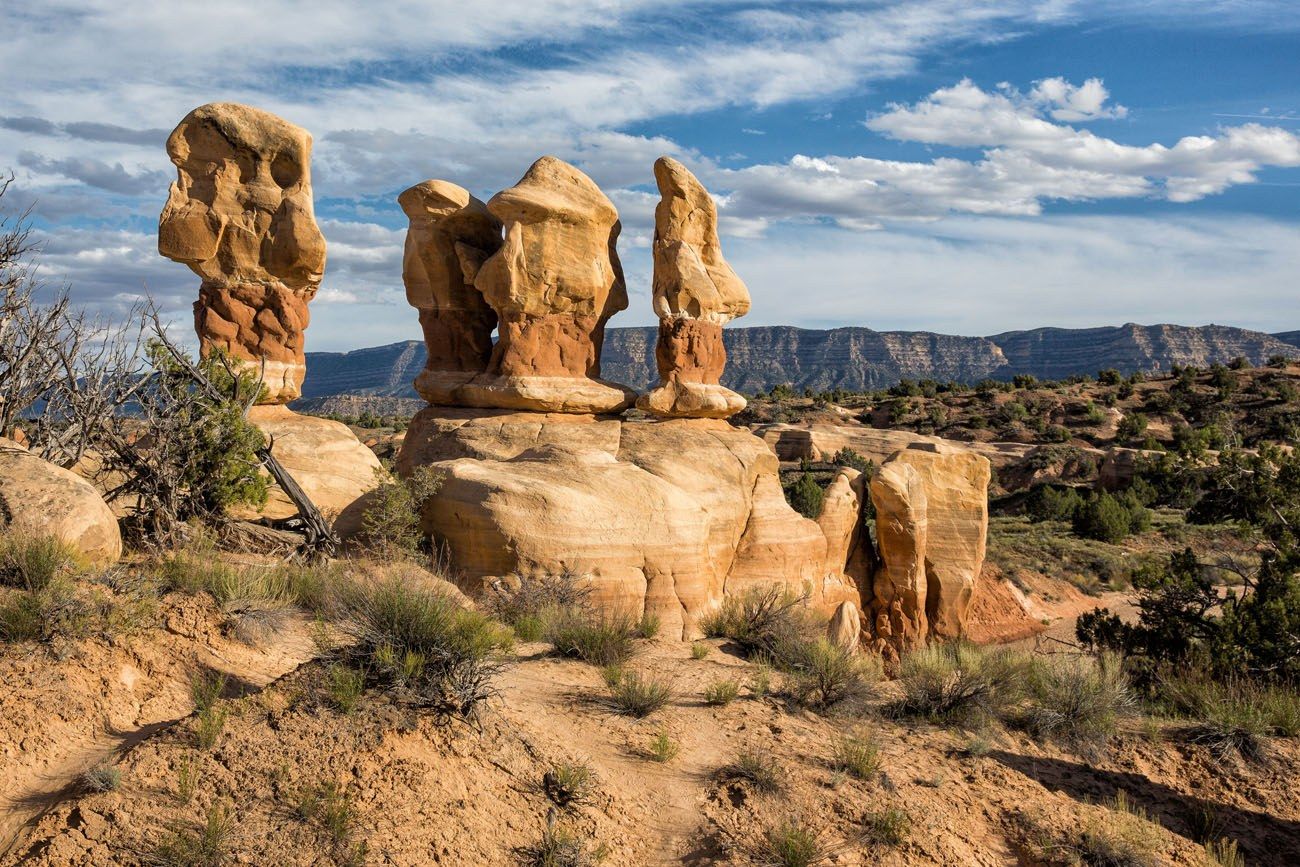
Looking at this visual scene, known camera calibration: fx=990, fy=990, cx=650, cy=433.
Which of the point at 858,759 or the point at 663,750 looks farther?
the point at 858,759

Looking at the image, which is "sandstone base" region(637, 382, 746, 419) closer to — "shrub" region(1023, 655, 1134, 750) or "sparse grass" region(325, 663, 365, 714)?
"shrub" region(1023, 655, 1134, 750)

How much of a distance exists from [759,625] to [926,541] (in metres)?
7.37

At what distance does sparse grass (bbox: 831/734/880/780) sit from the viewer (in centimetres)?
812

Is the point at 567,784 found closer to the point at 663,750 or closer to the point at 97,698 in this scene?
the point at 663,750

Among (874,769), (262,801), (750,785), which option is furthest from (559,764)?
(874,769)

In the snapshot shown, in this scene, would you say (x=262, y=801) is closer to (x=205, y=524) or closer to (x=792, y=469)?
(x=205, y=524)

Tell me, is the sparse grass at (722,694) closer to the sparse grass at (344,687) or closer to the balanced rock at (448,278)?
the sparse grass at (344,687)

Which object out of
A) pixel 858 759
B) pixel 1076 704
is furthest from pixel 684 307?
pixel 858 759

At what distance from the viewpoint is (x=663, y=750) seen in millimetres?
7969

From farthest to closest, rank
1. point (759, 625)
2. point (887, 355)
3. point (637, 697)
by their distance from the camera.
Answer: point (887, 355) → point (759, 625) → point (637, 697)

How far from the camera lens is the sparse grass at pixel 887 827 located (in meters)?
7.37

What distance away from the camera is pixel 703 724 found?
28.8 feet

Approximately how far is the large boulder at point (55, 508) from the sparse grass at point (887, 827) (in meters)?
7.16

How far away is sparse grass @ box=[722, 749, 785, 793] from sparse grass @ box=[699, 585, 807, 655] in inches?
129
